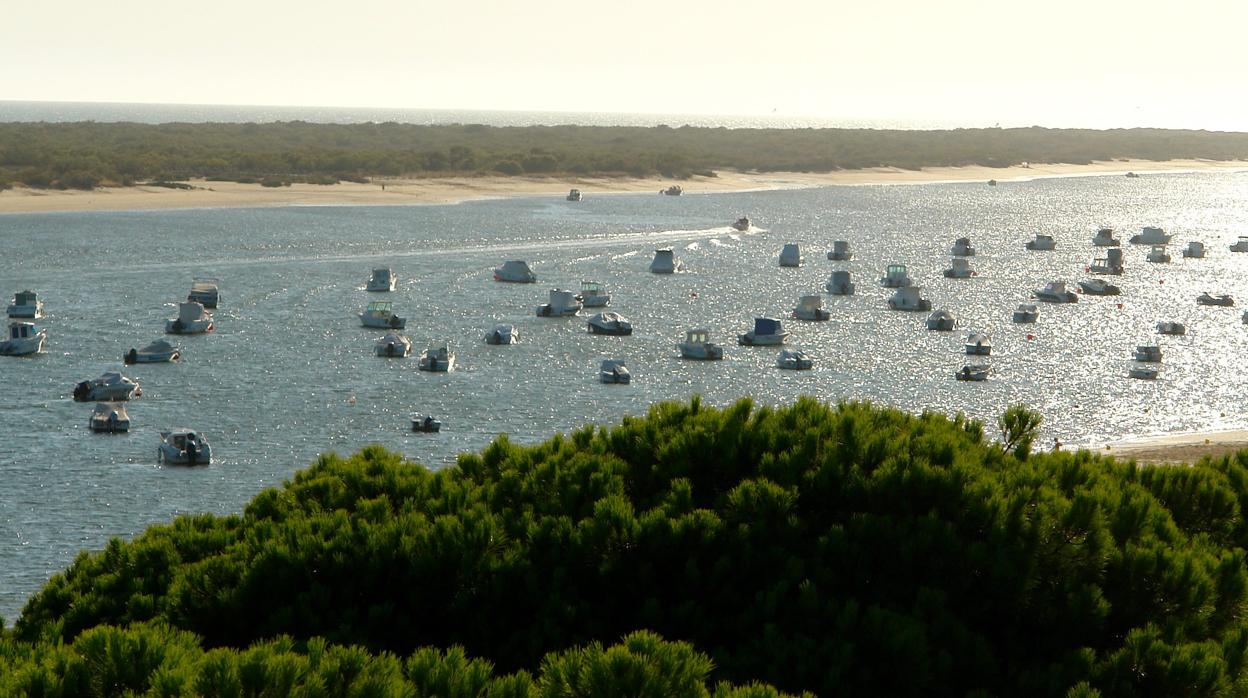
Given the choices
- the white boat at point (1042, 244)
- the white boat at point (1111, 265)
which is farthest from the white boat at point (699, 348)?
the white boat at point (1042, 244)

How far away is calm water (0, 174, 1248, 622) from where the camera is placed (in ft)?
162

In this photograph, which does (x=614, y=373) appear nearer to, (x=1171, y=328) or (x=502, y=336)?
(x=502, y=336)

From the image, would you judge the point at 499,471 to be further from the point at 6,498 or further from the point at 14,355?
the point at 14,355

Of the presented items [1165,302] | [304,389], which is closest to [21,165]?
[304,389]

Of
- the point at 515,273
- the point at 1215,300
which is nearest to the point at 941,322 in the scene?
the point at 1215,300

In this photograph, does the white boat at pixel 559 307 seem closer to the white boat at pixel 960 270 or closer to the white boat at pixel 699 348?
the white boat at pixel 699 348

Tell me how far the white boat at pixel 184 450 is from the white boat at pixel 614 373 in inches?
802

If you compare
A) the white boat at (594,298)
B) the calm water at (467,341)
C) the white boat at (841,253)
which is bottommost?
the calm water at (467,341)

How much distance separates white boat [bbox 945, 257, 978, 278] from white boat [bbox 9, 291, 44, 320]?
209 feet

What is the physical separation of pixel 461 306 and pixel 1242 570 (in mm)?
68993

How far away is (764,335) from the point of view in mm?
74562

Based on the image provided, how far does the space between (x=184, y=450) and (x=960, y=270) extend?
7037cm

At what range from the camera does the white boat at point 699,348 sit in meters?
69.8

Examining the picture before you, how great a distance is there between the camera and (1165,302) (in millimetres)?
94812
